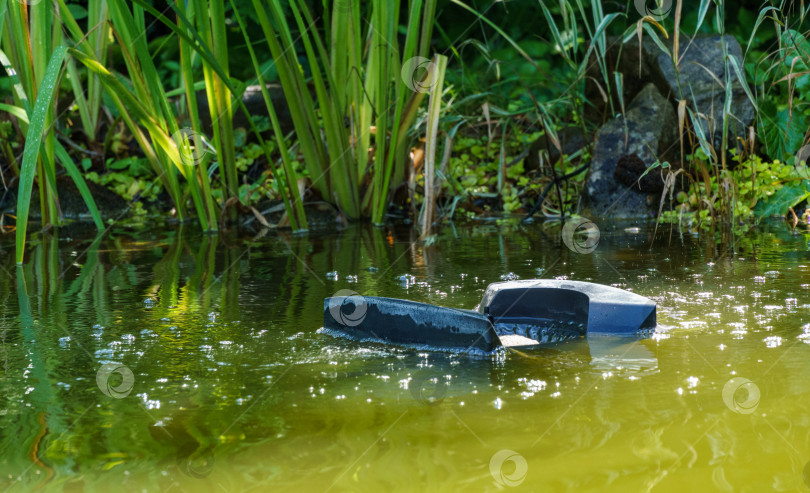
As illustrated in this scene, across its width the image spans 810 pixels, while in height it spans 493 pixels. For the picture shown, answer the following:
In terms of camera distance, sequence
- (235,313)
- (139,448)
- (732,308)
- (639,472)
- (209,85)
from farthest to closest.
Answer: (209,85), (235,313), (732,308), (139,448), (639,472)

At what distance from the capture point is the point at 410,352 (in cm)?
137

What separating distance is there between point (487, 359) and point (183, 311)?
731mm

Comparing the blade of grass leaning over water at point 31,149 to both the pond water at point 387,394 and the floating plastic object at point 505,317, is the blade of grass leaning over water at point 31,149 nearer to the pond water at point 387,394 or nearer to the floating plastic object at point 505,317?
the pond water at point 387,394

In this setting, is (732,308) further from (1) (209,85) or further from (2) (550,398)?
(1) (209,85)

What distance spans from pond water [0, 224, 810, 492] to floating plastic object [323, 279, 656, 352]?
40mm

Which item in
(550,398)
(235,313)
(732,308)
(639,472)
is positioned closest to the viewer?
(639,472)

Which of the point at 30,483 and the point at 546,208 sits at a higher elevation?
the point at 30,483

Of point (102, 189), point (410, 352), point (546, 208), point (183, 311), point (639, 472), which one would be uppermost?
point (639, 472)

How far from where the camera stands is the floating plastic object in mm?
1369

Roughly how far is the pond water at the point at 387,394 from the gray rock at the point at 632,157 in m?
1.54

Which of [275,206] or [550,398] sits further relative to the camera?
[275,206]

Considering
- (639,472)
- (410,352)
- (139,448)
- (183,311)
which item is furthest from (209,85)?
(639,472)

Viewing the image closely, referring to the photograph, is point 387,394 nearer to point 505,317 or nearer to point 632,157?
point 505,317

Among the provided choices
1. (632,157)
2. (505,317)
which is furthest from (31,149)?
(632,157)
